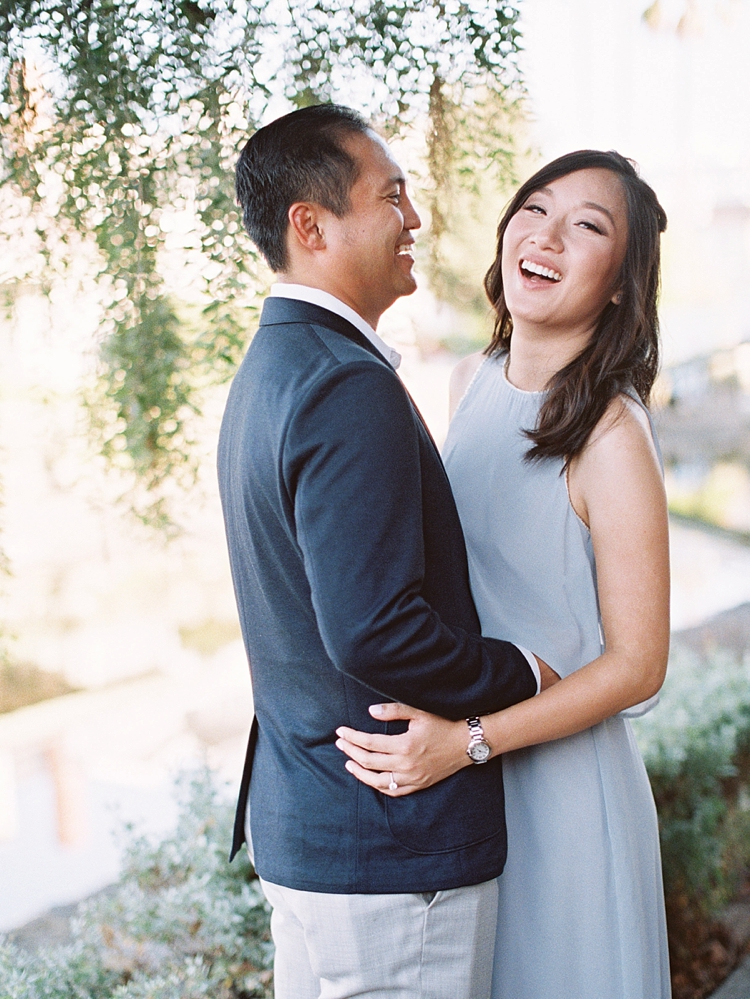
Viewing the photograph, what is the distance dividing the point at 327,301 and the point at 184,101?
2.29 ft

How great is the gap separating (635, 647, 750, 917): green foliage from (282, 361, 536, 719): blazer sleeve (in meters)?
2.19

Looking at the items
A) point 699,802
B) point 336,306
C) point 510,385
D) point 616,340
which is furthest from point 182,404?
point 699,802

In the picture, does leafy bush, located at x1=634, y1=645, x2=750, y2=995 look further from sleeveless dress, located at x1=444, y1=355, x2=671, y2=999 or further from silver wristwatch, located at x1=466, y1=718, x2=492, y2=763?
silver wristwatch, located at x1=466, y1=718, x2=492, y2=763

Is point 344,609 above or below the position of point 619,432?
below

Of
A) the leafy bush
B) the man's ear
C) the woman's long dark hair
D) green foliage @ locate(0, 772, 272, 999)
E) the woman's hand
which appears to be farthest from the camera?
the leafy bush

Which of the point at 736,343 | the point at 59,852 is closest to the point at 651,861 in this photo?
the point at 59,852

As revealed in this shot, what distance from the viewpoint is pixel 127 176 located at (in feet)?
5.95

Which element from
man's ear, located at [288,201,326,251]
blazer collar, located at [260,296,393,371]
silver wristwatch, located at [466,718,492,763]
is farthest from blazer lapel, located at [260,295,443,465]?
silver wristwatch, located at [466,718,492,763]

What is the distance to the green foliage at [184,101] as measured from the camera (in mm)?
1699

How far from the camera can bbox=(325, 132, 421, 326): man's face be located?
4.56 ft

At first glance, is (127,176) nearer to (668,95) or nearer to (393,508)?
(393,508)

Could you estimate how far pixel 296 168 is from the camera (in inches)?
54.6

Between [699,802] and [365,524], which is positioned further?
[699,802]

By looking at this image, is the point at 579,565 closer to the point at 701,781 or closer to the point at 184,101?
the point at 184,101
